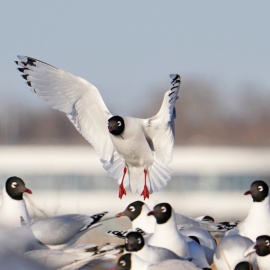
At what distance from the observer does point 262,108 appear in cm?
4522

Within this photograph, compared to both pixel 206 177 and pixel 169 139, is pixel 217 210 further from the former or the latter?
pixel 169 139

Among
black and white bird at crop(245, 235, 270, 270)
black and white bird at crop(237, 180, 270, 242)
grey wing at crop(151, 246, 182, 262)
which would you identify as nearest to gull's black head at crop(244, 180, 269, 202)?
black and white bird at crop(237, 180, 270, 242)

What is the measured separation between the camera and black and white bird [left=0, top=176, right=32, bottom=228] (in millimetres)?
7254

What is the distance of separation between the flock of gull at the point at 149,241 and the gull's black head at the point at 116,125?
150 centimetres

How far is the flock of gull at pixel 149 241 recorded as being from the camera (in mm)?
5699

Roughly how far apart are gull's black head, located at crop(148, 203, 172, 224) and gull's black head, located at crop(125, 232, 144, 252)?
47cm

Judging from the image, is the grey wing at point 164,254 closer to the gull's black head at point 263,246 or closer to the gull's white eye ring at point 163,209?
the gull's black head at point 263,246

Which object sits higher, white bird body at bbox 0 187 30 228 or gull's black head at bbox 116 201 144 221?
white bird body at bbox 0 187 30 228

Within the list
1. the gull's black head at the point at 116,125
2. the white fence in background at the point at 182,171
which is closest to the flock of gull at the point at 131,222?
the gull's black head at the point at 116,125

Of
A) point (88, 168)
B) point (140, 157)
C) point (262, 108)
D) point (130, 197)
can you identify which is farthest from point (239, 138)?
point (140, 157)

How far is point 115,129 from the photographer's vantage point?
9852 millimetres

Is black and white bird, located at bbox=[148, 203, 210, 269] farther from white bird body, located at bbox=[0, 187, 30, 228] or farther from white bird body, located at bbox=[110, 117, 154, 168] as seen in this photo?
white bird body, located at bbox=[110, 117, 154, 168]

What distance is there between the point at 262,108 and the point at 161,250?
3901 centimetres

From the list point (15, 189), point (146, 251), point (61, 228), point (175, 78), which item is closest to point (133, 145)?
point (175, 78)
